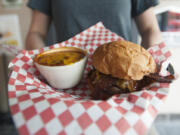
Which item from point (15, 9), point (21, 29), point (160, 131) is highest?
point (15, 9)

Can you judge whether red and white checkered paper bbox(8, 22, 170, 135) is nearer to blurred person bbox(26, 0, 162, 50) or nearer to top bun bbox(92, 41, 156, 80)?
top bun bbox(92, 41, 156, 80)

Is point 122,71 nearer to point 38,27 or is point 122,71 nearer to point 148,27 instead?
point 148,27

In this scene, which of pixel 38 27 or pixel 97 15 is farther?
pixel 38 27

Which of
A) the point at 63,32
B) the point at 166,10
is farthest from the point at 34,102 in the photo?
the point at 166,10

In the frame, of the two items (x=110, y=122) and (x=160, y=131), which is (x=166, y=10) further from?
(x=110, y=122)

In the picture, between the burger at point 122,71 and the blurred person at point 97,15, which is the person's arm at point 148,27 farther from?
the burger at point 122,71

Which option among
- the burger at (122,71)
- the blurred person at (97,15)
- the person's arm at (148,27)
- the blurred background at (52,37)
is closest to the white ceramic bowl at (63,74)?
the burger at (122,71)

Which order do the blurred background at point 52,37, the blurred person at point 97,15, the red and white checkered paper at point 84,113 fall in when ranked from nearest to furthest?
the red and white checkered paper at point 84,113 → the blurred person at point 97,15 → the blurred background at point 52,37

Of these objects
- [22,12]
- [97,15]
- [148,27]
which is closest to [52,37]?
[22,12]
